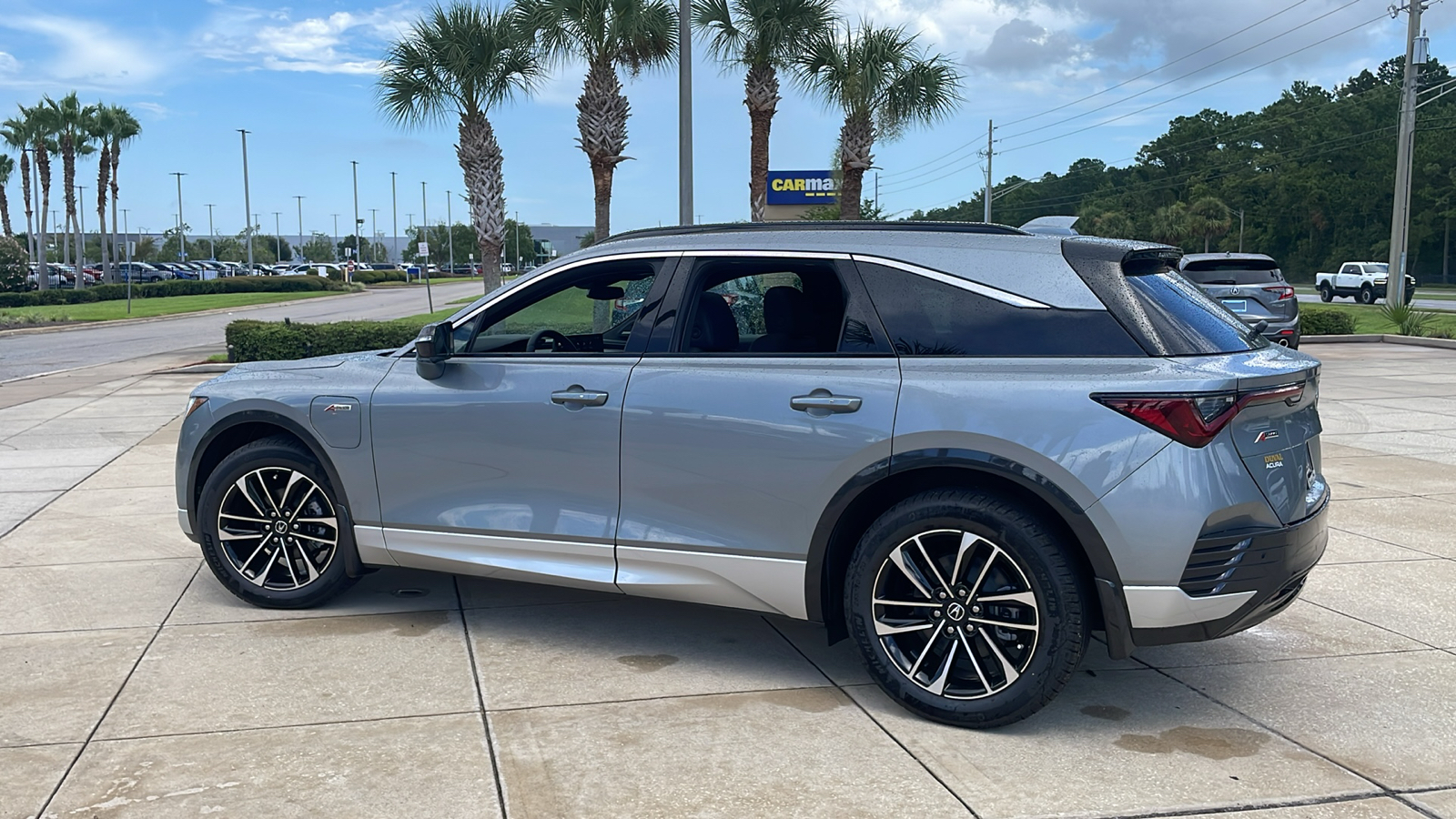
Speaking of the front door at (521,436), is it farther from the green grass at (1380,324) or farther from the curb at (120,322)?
the curb at (120,322)


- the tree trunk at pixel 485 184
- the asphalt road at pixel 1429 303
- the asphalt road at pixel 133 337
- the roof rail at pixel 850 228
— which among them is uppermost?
the tree trunk at pixel 485 184

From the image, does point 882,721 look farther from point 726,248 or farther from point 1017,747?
point 726,248

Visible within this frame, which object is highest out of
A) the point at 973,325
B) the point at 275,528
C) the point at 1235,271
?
the point at 1235,271

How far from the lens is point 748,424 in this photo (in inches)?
173

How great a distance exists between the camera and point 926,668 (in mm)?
4195

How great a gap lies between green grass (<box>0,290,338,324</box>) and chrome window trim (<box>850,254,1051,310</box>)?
38.6m

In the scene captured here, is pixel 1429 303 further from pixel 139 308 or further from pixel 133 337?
pixel 139 308

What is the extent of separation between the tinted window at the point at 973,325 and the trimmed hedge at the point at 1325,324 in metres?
22.7

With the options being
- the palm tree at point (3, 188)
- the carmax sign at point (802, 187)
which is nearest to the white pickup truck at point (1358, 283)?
the carmax sign at point (802, 187)

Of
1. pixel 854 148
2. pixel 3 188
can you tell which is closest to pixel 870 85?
pixel 854 148

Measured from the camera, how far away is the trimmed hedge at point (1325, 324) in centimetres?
2442

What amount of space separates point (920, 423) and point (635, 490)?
1199mm

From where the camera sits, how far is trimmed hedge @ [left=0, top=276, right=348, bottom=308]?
48.3 metres

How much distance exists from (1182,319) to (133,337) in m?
31.5
